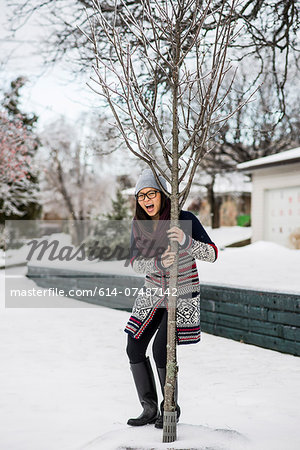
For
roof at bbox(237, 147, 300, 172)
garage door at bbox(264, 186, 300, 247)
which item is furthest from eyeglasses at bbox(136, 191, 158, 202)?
garage door at bbox(264, 186, 300, 247)

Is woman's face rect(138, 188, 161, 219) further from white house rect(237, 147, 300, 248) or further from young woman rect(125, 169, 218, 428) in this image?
white house rect(237, 147, 300, 248)

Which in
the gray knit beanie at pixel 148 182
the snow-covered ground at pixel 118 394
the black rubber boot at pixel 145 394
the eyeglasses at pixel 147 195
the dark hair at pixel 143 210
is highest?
the gray knit beanie at pixel 148 182

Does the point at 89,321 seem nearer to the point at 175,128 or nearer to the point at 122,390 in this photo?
the point at 122,390

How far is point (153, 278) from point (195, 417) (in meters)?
1.16

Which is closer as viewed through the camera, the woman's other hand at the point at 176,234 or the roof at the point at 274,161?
the woman's other hand at the point at 176,234

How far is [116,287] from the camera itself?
8680mm

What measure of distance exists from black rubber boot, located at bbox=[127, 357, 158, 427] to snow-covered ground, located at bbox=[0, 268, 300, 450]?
0.07 m

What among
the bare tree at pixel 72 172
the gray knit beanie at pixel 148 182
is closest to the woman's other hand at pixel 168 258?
the gray knit beanie at pixel 148 182

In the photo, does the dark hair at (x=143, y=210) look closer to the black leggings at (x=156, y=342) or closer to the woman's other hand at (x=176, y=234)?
the woman's other hand at (x=176, y=234)

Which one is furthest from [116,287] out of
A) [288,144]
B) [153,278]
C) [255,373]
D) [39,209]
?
[39,209]

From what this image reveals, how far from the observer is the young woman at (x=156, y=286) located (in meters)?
3.15

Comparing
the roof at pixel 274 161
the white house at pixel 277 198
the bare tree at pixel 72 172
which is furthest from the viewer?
the bare tree at pixel 72 172

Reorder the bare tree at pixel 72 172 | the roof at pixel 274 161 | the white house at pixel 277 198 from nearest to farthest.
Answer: the roof at pixel 274 161 < the white house at pixel 277 198 < the bare tree at pixel 72 172

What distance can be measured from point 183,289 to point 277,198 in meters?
13.2
